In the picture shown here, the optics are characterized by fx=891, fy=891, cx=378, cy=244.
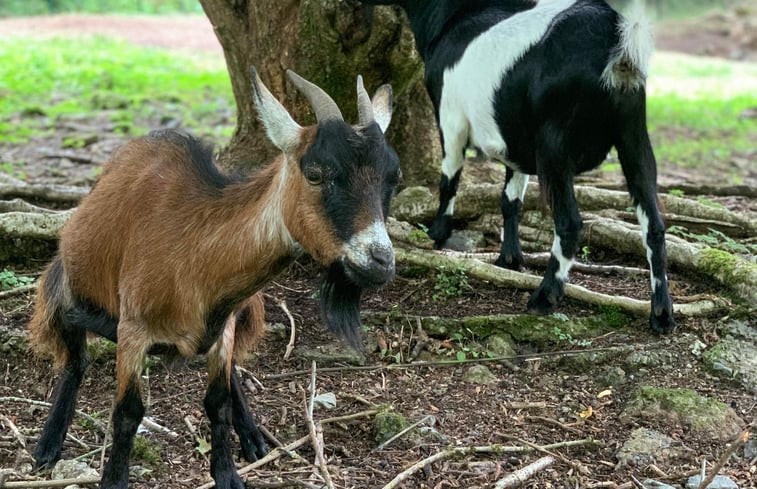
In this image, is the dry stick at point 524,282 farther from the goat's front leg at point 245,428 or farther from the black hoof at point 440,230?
the goat's front leg at point 245,428

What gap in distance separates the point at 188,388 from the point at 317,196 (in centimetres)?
191

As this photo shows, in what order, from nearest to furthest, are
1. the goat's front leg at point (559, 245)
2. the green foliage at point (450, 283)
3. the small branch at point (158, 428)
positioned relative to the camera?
the small branch at point (158, 428) → the goat's front leg at point (559, 245) → the green foliage at point (450, 283)

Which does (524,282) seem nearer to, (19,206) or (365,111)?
(365,111)

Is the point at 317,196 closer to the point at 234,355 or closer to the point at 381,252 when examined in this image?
the point at 381,252

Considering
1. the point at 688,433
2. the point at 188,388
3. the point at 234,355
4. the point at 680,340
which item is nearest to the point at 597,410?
the point at 688,433

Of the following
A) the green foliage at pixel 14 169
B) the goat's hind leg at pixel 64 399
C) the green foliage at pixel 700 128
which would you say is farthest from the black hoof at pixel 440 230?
the green foliage at pixel 700 128

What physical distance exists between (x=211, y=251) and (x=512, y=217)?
8.76 feet

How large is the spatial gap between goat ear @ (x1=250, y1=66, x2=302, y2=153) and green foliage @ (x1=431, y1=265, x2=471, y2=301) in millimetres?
2172

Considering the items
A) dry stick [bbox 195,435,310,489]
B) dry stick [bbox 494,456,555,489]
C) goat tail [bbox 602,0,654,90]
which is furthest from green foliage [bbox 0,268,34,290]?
goat tail [bbox 602,0,654,90]

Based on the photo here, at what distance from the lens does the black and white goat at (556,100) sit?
15.6ft

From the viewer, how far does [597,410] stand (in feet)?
14.9

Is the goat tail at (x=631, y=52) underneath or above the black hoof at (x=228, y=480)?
above

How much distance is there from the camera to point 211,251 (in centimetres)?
365

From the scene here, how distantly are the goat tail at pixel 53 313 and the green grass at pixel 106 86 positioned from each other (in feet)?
20.8
